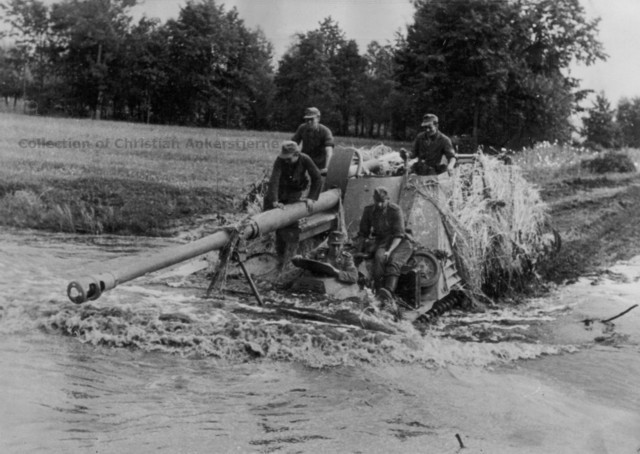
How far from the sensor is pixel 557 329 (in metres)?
10.4

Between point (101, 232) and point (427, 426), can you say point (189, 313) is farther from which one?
point (101, 232)

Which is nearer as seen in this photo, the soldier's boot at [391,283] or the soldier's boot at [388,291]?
the soldier's boot at [388,291]

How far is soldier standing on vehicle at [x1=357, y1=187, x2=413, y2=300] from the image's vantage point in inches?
386

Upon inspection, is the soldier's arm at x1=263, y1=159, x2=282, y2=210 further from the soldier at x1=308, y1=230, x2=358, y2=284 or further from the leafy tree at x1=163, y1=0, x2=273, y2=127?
the leafy tree at x1=163, y1=0, x2=273, y2=127

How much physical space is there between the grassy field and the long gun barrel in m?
3.92

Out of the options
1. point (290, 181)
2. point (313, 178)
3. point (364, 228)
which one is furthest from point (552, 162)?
point (313, 178)

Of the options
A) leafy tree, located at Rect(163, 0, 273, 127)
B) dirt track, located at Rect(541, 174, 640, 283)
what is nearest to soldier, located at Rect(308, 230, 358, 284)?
dirt track, located at Rect(541, 174, 640, 283)

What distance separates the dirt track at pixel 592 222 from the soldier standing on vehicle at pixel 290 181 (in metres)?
5.54

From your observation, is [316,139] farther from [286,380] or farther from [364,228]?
[286,380]

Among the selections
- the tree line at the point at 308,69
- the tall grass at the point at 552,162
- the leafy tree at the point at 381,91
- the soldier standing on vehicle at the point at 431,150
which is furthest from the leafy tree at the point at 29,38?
the leafy tree at the point at 381,91

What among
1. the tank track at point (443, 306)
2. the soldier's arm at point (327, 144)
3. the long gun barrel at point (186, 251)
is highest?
the soldier's arm at point (327, 144)

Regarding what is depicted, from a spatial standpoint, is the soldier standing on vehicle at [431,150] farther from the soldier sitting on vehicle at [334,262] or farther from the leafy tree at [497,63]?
the leafy tree at [497,63]

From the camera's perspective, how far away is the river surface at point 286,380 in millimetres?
5973

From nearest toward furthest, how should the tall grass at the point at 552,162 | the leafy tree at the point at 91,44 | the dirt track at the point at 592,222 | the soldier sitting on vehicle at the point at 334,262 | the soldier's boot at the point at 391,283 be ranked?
the soldier sitting on vehicle at the point at 334,262 → the soldier's boot at the point at 391,283 → the dirt track at the point at 592,222 → the leafy tree at the point at 91,44 → the tall grass at the point at 552,162
